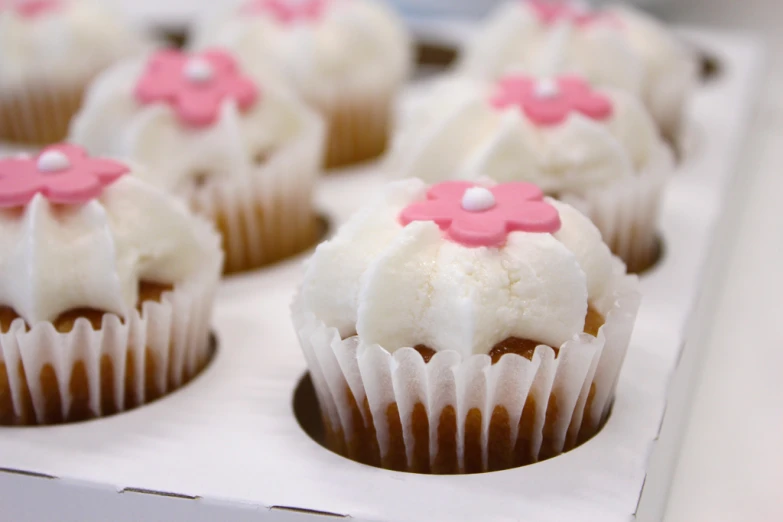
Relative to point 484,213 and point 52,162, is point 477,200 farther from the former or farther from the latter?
point 52,162

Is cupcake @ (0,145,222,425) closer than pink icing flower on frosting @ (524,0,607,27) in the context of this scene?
Yes

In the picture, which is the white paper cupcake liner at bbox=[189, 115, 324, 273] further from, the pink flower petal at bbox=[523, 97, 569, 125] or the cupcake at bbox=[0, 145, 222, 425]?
the pink flower petal at bbox=[523, 97, 569, 125]

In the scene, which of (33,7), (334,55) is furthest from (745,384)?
(33,7)

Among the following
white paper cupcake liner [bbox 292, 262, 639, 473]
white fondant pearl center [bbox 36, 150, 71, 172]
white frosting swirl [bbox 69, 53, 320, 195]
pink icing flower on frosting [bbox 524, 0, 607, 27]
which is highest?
pink icing flower on frosting [bbox 524, 0, 607, 27]

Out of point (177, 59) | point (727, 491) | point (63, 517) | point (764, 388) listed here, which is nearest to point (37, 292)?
point (63, 517)

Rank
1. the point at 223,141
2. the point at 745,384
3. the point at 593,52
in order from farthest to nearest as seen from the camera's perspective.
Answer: the point at 593,52 < the point at 223,141 < the point at 745,384

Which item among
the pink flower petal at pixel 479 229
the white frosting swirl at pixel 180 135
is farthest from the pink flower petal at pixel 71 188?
the pink flower petal at pixel 479 229

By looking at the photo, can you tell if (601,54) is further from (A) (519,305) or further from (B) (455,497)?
(B) (455,497)

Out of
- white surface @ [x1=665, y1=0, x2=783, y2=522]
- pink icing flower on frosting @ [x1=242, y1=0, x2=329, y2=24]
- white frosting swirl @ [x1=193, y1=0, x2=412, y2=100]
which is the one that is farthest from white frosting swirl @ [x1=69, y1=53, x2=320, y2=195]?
white surface @ [x1=665, y1=0, x2=783, y2=522]
